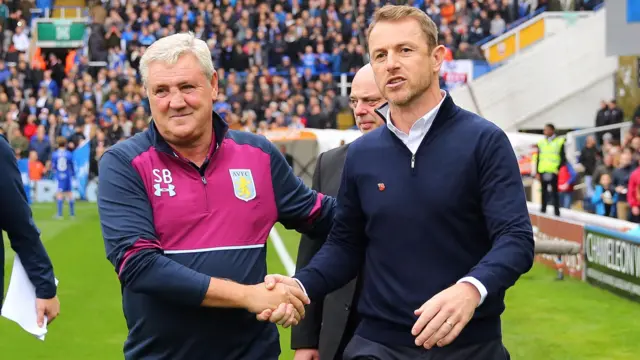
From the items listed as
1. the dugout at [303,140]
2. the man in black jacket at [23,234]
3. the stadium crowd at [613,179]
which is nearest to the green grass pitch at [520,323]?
the stadium crowd at [613,179]

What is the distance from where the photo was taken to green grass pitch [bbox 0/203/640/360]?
34.9ft

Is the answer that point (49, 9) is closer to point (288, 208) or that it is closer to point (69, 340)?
point (69, 340)

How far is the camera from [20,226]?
504cm

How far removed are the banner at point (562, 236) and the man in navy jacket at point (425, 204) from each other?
11.7 meters

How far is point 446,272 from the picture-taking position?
3938 mm

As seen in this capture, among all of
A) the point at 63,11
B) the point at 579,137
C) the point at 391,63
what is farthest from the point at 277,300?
the point at 63,11

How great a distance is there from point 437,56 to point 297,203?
3.00ft

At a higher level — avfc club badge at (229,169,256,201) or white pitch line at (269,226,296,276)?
avfc club badge at (229,169,256,201)

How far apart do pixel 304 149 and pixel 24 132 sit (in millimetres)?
8275

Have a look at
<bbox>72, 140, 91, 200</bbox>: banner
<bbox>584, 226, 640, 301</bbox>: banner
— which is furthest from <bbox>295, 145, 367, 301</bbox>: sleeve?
<bbox>72, 140, 91, 200</bbox>: banner

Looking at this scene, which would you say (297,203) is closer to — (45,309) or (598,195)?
(45,309)

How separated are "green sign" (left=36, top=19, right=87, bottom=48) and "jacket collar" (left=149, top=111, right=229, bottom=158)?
3556cm

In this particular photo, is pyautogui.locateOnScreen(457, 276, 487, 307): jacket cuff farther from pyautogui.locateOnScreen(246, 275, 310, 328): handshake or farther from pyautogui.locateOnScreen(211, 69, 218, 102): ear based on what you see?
pyautogui.locateOnScreen(211, 69, 218, 102): ear

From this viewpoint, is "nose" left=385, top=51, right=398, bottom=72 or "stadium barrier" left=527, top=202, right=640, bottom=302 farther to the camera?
"stadium barrier" left=527, top=202, right=640, bottom=302
